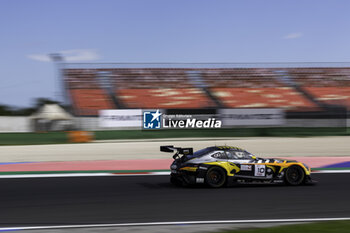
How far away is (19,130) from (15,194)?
28553 millimetres

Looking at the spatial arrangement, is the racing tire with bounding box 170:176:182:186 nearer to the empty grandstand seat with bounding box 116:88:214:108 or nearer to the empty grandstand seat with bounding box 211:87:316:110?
the empty grandstand seat with bounding box 116:88:214:108

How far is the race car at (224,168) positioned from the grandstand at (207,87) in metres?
28.8

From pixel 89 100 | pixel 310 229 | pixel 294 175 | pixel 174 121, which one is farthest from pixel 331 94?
pixel 310 229

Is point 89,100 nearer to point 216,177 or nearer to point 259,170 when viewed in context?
point 216,177

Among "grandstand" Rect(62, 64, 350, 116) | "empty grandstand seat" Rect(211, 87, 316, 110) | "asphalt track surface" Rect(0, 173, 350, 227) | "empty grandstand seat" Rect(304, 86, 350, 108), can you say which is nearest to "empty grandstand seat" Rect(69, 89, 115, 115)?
"grandstand" Rect(62, 64, 350, 116)

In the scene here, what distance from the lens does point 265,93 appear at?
43.5 meters

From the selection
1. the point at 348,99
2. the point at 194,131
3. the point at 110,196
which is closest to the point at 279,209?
the point at 110,196

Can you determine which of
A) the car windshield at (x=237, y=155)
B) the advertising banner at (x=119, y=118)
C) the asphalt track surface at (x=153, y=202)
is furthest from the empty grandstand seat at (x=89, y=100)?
the car windshield at (x=237, y=155)

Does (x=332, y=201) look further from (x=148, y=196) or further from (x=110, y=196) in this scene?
(x=110, y=196)

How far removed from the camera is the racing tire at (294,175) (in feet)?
34.5

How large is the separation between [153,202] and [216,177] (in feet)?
6.83

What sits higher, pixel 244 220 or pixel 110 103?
pixel 110 103

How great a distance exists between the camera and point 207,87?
45.0m

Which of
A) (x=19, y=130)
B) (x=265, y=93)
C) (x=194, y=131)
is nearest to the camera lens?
(x=194, y=131)
